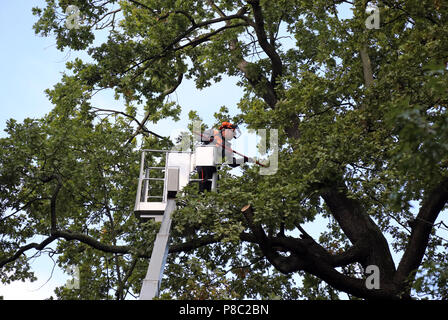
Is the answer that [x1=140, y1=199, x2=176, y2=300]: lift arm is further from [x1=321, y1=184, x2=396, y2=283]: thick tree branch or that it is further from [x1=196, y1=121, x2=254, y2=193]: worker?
[x1=321, y1=184, x2=396, y2=283]: thick tree branch

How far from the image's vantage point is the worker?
12.9 meters

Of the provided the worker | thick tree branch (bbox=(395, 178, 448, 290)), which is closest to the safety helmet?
the worker

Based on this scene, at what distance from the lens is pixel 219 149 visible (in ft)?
42.1

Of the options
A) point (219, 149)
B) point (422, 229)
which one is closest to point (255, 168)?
point (219, 149)

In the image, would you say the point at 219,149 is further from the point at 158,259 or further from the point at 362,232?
the point at 362,232

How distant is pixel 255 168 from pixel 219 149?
993 millimetres

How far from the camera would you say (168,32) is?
1531cm

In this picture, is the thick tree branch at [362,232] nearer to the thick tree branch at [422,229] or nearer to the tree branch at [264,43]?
the thick tree branch at [422,229]

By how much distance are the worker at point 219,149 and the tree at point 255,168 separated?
0.48 meters

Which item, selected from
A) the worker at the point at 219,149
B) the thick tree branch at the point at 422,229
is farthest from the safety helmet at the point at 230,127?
the thick tree branch at the point at 422,229
